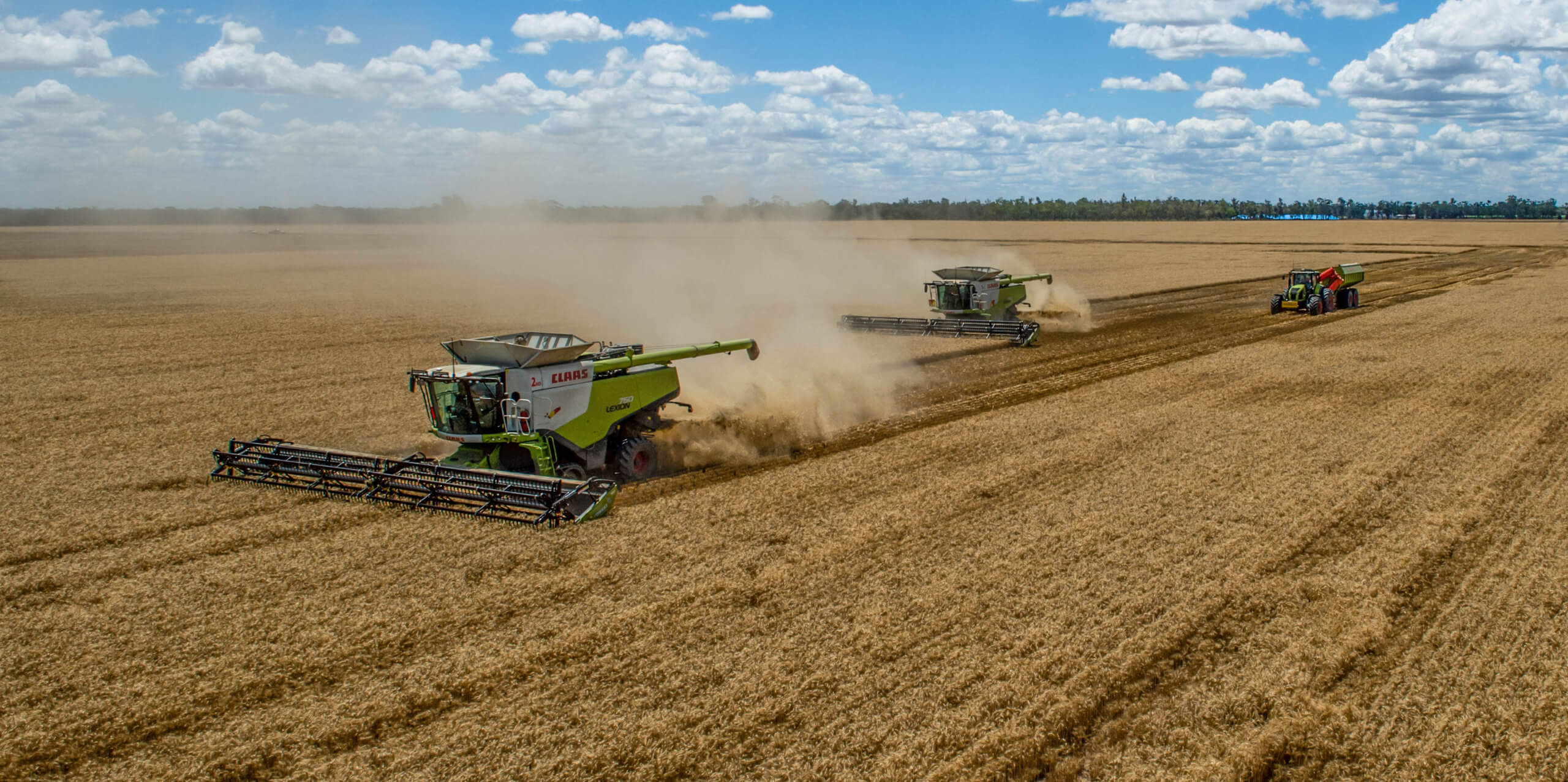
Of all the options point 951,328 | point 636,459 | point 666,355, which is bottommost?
point 636,459

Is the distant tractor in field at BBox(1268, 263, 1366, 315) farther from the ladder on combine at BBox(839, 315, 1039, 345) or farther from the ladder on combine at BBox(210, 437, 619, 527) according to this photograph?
the ladder on combine at BBox(210, 437, 619, 527)

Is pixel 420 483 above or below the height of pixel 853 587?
above

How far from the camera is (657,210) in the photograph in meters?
37.3

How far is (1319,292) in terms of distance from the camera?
3297 centimetres

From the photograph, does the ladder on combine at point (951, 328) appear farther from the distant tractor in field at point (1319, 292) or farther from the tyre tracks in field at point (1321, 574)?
the tyre tracks in field at point (1321, 574)

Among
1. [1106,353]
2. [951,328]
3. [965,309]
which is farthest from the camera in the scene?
[965,309]

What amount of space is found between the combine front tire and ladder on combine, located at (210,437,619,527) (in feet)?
3.40

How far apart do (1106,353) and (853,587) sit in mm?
18045

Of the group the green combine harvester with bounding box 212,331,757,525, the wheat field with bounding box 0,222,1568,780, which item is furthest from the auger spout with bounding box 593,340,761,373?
the wheat field with bounding box 0,222,1568,780

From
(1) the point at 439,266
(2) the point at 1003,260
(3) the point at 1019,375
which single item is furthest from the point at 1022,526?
(1) the point at 439,266

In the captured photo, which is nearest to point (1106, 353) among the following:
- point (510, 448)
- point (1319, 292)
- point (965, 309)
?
point (965, 309)

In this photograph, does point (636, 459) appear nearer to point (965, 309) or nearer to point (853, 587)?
point (853, 587)

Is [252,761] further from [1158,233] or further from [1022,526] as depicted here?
[1158,233]

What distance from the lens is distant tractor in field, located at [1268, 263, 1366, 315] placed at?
32875 mm
